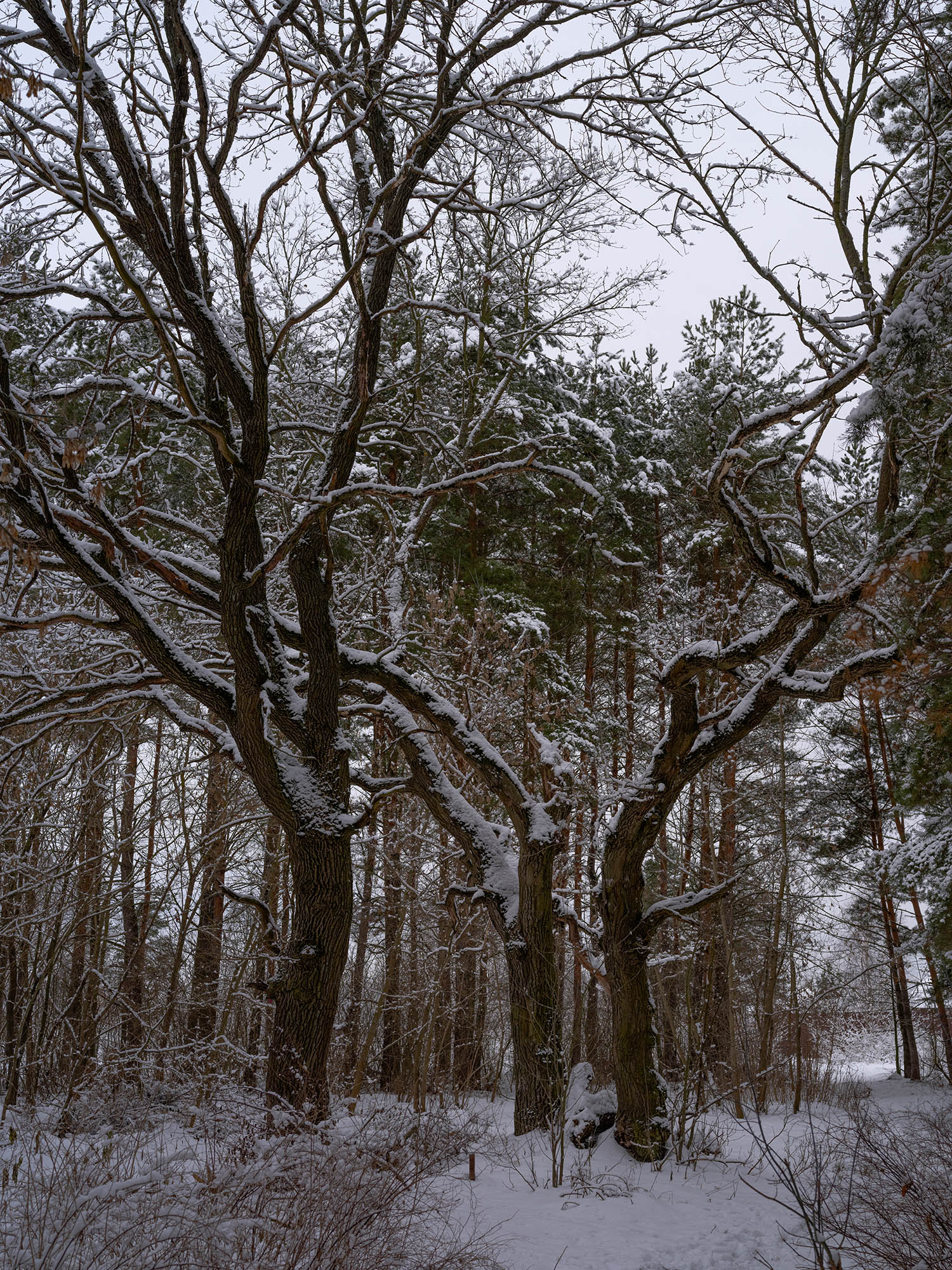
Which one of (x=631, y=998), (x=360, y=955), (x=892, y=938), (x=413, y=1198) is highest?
(x=892, y=938)

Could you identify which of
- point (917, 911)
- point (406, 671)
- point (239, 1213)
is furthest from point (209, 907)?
point (917, 911)

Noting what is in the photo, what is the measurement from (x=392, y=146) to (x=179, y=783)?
317 inches

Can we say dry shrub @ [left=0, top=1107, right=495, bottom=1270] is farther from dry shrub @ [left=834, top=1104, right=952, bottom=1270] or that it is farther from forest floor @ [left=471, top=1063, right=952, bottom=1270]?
dry shrub @ [left=834, top=1104, right=952, bottom=1270]

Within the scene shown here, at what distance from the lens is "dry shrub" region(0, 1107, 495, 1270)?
10.7 feet

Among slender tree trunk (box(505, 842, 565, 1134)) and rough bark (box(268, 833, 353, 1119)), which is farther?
slender tree trunk (box(505, 842, 565, 1134))

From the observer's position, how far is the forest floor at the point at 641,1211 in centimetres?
488

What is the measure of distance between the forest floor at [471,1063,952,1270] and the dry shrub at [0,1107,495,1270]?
55 cm

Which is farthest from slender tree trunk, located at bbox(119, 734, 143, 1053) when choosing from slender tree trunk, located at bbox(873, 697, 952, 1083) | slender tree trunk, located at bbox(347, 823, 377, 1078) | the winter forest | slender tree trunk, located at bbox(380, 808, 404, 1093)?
slender tree trunk, located at bbox(873, 697, 952, 1083)

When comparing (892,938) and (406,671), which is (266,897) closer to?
Answer: (406,671)

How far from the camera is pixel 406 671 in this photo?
8.94 meters

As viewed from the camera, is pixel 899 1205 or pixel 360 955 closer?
pixel 899 1205

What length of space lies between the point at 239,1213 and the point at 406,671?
573 centimetres

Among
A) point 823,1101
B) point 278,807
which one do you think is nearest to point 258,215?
point 278,807

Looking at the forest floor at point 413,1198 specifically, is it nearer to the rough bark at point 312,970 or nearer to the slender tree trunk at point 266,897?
the rough bark at point 312,970
